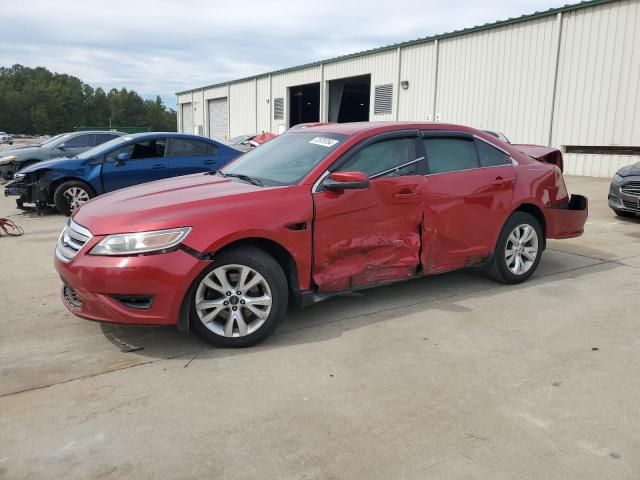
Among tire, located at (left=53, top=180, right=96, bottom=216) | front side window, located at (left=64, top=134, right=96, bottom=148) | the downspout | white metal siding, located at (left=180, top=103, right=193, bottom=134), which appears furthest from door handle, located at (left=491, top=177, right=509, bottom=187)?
white metal siding, located at (left=180, top=103, right=193, bottom=134)

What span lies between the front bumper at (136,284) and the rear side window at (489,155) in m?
2.96

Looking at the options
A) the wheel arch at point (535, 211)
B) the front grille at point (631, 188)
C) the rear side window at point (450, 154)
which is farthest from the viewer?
the front grille at point (631, 188)

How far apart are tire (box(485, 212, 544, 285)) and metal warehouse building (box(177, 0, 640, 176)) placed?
11.2 metres

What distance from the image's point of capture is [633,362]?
11.8 feet

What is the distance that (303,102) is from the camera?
33.5 m

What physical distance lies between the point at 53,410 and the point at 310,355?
161 cm

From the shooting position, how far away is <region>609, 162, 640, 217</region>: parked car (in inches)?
337

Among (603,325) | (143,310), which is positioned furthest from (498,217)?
(143,310)

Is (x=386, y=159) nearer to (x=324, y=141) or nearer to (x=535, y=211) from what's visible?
(x=324, y=141)

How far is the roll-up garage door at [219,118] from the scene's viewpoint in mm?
38438

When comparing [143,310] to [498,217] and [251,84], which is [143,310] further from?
[251,84]

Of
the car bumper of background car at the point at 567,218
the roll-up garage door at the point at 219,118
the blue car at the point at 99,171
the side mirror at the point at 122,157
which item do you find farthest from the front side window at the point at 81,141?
the roll-up garage door at the point at 219,118

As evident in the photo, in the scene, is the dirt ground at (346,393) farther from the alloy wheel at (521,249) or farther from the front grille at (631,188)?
the front grille at (631,188)

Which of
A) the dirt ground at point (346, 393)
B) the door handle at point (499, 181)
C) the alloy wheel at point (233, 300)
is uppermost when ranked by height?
the door handle at point (499, 181)
